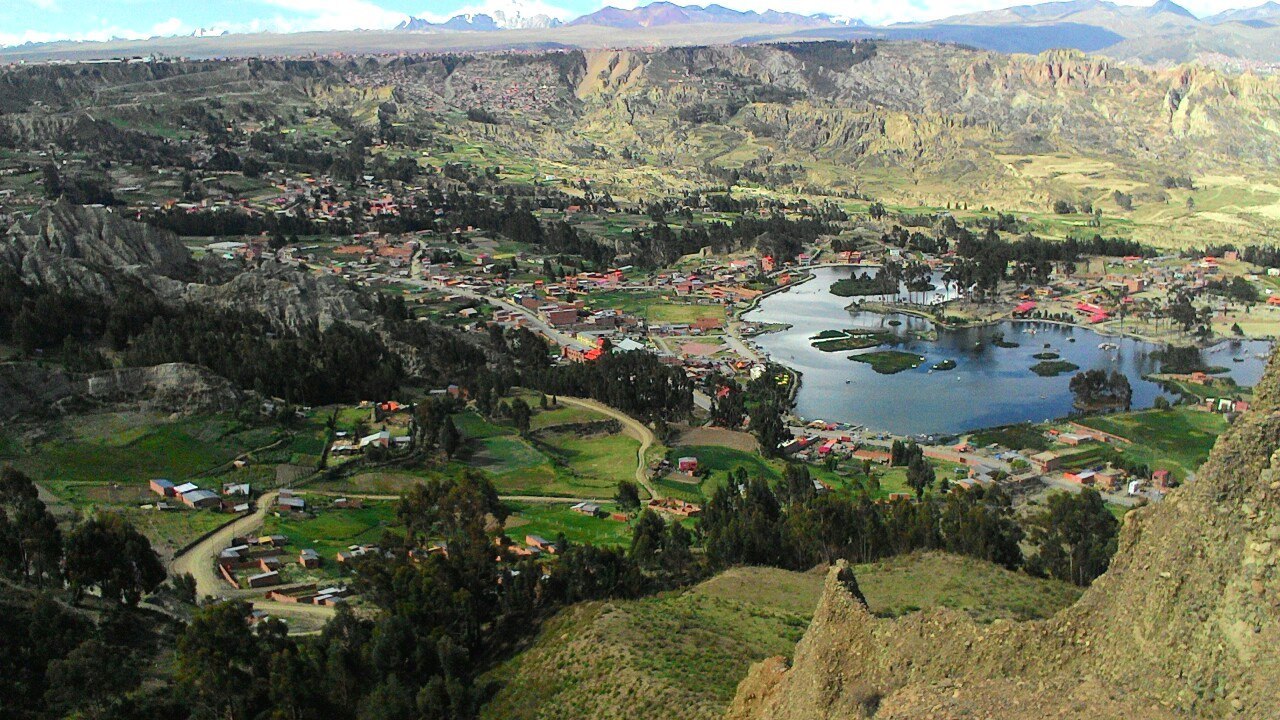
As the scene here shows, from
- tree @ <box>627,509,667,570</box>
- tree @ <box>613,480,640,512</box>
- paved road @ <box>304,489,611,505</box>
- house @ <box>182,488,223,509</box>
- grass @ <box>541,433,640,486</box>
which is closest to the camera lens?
tree @ <box>627,509,667,570</box>

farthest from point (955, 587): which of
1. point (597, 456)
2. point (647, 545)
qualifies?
point (597, 456)

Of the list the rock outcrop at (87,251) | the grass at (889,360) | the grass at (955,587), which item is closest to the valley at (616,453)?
the grass at (955,587)

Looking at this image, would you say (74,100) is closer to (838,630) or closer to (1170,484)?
(1170,484)

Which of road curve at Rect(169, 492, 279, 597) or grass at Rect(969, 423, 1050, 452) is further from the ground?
road curve at Rect(169, 492, 279, 597)

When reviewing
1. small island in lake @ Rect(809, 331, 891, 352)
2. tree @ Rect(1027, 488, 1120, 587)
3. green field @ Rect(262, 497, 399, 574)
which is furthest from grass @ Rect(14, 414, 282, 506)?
small island in lake @ Rect(809, 331, 891, 352)

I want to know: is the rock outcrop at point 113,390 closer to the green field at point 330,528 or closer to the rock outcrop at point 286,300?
the green field at point 330,528

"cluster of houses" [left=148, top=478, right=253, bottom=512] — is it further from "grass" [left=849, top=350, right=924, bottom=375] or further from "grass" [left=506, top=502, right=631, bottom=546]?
"grass" [left=849, top=350, right=924, bottom=375]

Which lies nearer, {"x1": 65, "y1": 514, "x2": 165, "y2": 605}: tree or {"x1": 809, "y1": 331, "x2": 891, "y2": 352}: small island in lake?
{"x1": 65, "y1": 514, "x2": 165, "y2": 605}: tree
